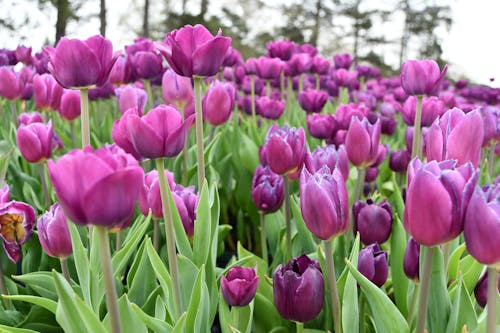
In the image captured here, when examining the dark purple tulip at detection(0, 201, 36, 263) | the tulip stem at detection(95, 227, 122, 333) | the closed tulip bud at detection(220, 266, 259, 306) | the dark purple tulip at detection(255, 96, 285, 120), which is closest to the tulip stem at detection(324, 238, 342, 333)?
the closed tulip bud at detection(220, 266, 259, 306)

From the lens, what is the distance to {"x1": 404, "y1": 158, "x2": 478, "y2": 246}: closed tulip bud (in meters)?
0.72

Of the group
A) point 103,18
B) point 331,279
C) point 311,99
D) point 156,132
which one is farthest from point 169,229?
point 103,18

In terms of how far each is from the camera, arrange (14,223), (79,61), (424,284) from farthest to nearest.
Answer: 1. (14,223)
2. (79,61)
3. (424,284)

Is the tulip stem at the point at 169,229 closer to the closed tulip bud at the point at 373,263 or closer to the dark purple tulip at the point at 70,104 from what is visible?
the closed tulip bud at the point at 373,263

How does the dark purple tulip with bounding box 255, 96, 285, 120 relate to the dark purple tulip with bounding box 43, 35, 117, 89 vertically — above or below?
below

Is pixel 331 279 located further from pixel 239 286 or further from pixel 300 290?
pixel 239 286

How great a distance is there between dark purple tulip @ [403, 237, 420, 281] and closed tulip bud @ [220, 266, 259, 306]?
30cm

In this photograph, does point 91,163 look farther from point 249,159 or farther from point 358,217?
point 249,159

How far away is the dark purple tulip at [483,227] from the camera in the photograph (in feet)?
2.24

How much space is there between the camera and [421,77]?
1.50 m

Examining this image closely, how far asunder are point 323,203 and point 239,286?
261 millimetres

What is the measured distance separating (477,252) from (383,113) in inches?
101

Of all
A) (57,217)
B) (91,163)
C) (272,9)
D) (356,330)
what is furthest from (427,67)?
(272,9)

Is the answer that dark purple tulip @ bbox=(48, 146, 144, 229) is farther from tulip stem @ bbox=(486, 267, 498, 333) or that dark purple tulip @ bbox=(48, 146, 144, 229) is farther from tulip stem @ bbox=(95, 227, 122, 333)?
tulip stem @ bbox=(486, 267, 498, 333)
